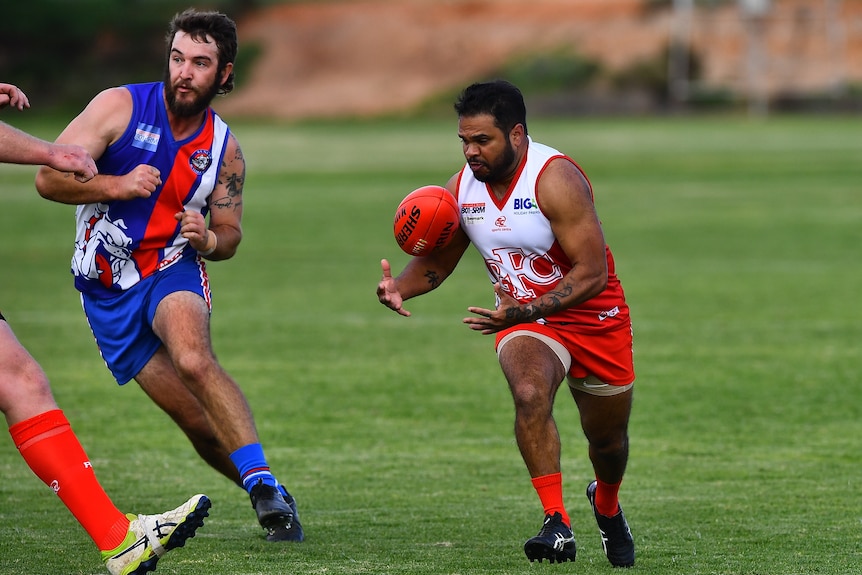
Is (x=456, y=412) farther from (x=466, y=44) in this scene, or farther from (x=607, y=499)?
(x=466, y=44)

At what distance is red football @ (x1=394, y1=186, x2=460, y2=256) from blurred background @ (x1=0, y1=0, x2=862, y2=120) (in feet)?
161

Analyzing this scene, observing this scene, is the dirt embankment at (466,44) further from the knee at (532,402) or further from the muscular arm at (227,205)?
the knee at (532,402)

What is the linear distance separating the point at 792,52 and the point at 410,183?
36743 millimetres

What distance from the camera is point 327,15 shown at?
74.5m

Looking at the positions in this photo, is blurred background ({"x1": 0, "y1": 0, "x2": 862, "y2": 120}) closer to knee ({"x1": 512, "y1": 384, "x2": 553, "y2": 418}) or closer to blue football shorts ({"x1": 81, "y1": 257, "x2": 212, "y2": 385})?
blue football shorts ({"x1": 81, "y1": 257, "x2": 212, "y2": 385})

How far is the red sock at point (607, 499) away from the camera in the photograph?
6.41 m

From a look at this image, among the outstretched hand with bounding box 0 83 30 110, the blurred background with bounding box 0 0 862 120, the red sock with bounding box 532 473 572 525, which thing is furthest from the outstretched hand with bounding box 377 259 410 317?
the blurred background with bounding box 0 0 862 120

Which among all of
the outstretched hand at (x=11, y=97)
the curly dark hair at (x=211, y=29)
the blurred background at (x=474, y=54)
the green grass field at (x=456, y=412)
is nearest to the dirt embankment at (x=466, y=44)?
the blurred background at (x=474, y=54)

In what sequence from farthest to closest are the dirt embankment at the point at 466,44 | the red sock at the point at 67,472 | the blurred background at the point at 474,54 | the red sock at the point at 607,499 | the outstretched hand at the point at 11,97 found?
the dirt embankment at the point at 466,44
the blurred background at the point at 474,54
the red sock at the point at 607,499
the outstretched hand at the point at 11,97
the red sock at the point at 67,472

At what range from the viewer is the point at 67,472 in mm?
5723

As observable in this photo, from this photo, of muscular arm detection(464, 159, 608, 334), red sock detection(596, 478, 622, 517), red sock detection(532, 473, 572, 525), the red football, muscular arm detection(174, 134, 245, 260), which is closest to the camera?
red sock detection(532, 473, 572, 525)

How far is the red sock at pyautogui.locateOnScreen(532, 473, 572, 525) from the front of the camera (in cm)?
608

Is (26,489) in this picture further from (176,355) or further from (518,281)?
(518,281)

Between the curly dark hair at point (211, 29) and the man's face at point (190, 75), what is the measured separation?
24mm
